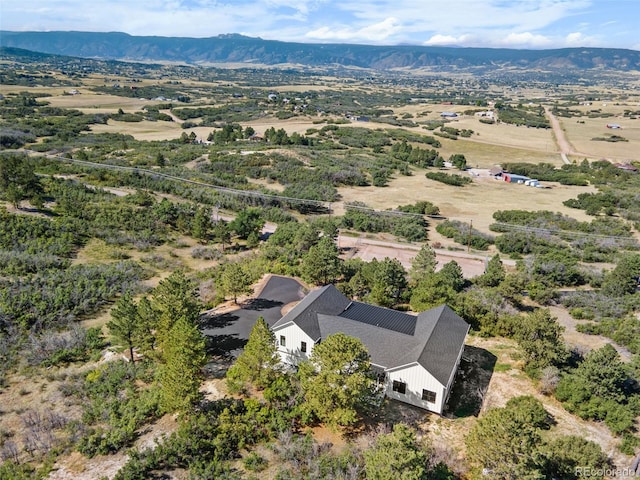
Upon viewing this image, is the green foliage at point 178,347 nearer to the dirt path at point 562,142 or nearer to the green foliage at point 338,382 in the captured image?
the green foliage at point 338,382

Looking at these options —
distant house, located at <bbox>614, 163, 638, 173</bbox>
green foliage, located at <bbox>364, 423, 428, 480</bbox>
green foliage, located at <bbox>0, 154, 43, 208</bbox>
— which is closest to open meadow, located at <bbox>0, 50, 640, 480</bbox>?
green foliage, located at <bbox>0, 154, 43, 208</bbox>

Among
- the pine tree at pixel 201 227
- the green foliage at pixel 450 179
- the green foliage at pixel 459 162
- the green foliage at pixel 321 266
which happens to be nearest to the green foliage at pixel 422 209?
the green foliage at pixel 450 179

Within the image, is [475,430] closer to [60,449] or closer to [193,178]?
[60,449]

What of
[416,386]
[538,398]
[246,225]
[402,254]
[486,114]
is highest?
[486,114]

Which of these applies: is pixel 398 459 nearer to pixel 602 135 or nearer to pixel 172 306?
pixel 172 306

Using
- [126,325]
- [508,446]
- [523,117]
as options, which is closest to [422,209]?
[126,325]
